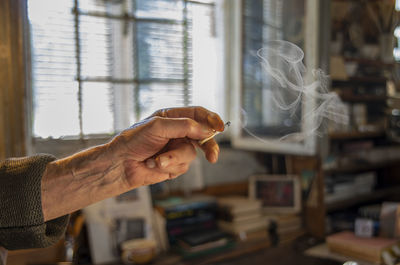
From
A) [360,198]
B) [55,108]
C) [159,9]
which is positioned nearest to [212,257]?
[360,198]

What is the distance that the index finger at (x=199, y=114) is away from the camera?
0.72 m

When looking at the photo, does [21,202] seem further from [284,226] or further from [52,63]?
[284,226]

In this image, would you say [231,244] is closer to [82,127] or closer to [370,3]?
[82,127]

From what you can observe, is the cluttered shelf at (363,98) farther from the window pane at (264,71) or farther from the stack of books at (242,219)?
the stack of books at (242,219)

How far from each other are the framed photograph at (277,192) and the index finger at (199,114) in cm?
139

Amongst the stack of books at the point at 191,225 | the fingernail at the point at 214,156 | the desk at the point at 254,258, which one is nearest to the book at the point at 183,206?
the stack of books at the point at 191,225

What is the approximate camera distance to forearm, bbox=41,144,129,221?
741 mm

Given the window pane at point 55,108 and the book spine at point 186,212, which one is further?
the book spine at point 186,212

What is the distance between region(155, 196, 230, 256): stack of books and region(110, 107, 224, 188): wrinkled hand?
91 centimetres

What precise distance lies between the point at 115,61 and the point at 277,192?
3.89ft

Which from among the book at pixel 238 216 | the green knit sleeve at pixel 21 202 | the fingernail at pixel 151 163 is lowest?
the book at pixel 238 216

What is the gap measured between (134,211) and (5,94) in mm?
771

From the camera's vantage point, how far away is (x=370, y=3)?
1352 mm

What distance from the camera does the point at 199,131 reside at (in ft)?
2.37
